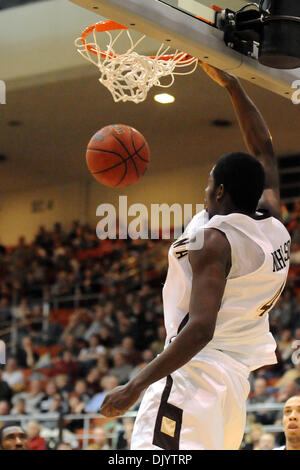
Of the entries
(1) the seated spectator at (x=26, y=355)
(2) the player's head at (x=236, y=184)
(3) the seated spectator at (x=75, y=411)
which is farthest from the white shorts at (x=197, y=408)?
(1) the seated spectator at (x=26, y=355)

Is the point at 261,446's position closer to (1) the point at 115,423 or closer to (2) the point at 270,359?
(1) the point at 115,423

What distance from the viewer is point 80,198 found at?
13.5 metres

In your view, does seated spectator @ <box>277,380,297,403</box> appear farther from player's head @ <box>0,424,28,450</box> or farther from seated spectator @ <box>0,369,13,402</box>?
seated spectator @ <box>0,369,13,402</box>

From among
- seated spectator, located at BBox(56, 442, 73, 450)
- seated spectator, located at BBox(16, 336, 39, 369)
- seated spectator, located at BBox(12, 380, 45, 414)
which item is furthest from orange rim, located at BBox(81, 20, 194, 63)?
seated spectator, located at BBox(16, 336, 39, 369)

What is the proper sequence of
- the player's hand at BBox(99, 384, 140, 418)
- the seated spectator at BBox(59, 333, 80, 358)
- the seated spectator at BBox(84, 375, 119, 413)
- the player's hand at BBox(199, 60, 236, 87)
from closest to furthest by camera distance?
the player's hand at BBox(99, 384, 140, 418)
the player's hand at BBox(199, 60, 236, 87)
the seated spectator at BBox(84, 375, 119, 413)
the seated spectator at BBox(59, 333, 80, 358)

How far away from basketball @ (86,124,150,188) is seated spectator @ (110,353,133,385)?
5.77 m

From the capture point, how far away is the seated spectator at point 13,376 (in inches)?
408

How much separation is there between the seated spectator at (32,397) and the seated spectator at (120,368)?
36.4 inches

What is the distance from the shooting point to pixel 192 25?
3223 millimetres

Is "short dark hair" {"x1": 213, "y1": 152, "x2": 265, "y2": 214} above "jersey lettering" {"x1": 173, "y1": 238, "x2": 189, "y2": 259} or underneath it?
above

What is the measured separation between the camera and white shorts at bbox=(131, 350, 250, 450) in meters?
2.52

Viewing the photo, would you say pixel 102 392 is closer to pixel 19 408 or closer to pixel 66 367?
pixel 19 408

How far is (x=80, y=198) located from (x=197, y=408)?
11.1 metres
